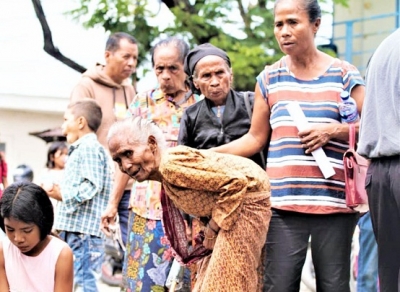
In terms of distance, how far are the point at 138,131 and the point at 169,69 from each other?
3.81 feet

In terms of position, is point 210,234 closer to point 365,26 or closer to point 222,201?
point 222,201

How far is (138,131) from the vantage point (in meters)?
4.25

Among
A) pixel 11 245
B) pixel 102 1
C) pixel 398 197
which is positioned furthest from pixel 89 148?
pixel 102 1

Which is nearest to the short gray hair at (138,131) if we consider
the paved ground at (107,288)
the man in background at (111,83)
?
the man in background at (111,83)

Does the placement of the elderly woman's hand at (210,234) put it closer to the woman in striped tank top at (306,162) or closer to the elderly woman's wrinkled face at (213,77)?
the woman in striped tank top at (306,162)

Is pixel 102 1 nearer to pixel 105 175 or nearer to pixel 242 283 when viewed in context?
pixel 105 175

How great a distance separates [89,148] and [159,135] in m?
1.93

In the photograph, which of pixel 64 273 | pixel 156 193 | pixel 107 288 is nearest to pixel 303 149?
pixel 156 193

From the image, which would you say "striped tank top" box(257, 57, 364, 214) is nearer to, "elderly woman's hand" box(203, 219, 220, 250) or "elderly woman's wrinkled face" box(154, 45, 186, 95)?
"elderly woman's hand" box(203, 219, 220, 250)

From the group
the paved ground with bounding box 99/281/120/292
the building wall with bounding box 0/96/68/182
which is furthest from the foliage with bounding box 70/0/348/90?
the building wall with bounding box 0/96/68/182

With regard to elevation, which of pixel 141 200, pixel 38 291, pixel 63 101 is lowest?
pixel 38 291

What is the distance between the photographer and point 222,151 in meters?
4.61

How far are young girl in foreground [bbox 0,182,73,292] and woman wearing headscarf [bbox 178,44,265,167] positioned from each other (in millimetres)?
910

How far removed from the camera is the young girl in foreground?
15.5 feet
